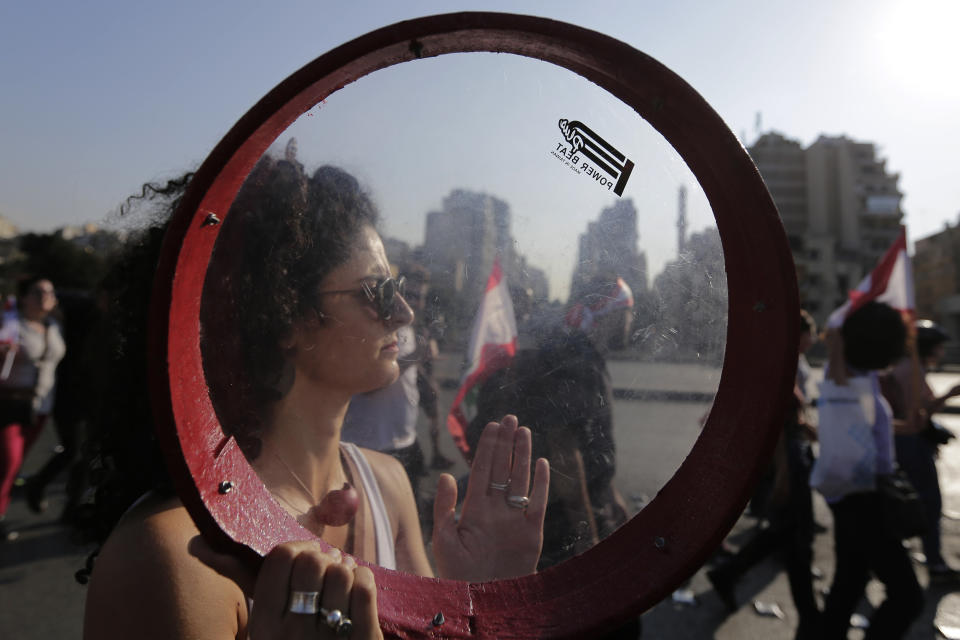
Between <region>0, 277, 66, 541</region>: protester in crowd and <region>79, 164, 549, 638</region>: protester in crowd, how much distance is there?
4.48m

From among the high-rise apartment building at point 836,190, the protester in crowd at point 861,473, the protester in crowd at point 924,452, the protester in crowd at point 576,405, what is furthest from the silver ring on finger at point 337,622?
the high-rise apartment building at point 836,190

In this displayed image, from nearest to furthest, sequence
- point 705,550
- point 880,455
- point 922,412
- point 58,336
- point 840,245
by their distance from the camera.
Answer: point 705,550 → point 880,455 → point 922,412 → point 58,336 → point 840,245

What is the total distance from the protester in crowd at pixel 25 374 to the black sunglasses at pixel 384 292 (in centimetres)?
487

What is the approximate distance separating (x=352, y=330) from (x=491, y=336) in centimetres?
23

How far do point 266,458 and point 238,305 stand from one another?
242mm

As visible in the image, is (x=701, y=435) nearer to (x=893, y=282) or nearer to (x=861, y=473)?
(x=861, y=473)

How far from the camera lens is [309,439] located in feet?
3.48

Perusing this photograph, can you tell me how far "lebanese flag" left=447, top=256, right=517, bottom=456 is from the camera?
1034 millimetres

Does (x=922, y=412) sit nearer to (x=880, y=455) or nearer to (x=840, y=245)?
(x=880, y=455)

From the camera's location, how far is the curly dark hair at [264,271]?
3.03 feet

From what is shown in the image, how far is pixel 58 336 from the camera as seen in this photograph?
16.8 ft

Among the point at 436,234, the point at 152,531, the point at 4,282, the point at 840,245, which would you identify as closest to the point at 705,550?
the point at 436,234

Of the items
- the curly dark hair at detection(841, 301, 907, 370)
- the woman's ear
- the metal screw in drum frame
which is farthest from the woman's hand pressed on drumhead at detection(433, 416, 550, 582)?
the curly dark hair at detection(841, 301, 907, 370)

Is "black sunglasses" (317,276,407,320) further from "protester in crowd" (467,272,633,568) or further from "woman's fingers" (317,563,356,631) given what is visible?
"woman's fingers" (317,563,356,631)
